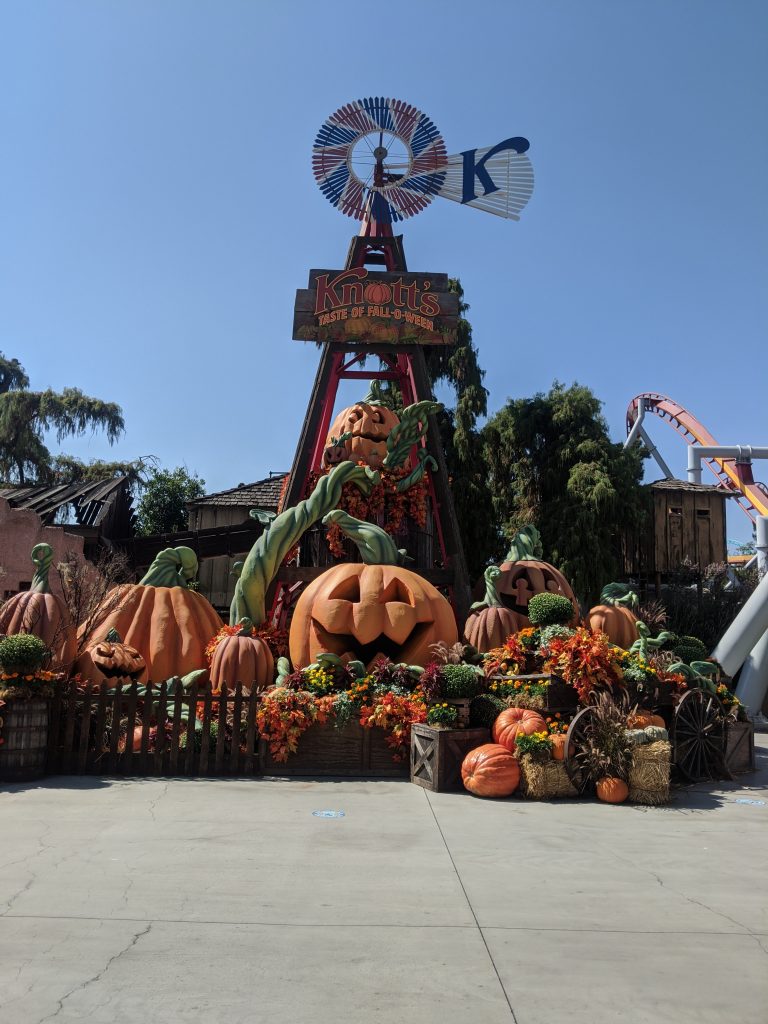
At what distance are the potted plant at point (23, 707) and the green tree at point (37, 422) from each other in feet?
88.7

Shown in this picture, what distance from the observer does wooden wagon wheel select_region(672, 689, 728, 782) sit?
30.0 feet

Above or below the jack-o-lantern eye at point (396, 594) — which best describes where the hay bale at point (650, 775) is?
below

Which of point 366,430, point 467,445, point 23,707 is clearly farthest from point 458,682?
point 467,445

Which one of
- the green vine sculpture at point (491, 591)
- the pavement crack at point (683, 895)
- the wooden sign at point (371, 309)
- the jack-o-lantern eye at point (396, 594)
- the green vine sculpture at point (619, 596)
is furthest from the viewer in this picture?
the wooden sign at point (371, 309)

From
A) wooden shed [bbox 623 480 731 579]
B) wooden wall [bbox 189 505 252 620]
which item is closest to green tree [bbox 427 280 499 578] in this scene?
wooden shed [bbox 623 480 731 579]

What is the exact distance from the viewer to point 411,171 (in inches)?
654

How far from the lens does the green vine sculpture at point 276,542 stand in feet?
41.3

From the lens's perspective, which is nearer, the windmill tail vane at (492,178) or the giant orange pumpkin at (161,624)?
the giant orange pumpkin at (161,624)

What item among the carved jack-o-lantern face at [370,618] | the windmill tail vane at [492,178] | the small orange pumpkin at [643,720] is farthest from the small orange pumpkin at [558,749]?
the windmill tail vane at [492,178]

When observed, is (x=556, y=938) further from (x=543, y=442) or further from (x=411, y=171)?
(x=543, y=442)

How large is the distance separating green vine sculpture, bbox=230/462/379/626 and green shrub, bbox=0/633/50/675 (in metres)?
3.95

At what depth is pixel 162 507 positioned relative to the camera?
104 feet

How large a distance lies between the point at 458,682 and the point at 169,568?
226 inches

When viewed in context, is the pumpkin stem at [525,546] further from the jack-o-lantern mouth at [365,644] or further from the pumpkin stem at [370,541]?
the jack-o-lantern mouth at [365,644]
